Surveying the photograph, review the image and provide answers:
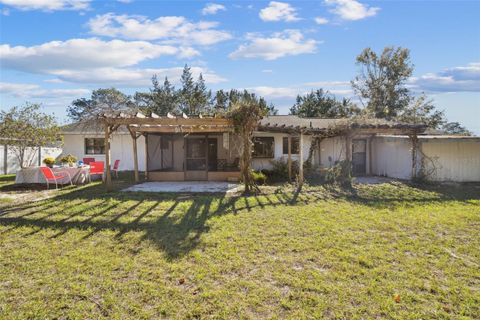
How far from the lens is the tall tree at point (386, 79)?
98.8 ft

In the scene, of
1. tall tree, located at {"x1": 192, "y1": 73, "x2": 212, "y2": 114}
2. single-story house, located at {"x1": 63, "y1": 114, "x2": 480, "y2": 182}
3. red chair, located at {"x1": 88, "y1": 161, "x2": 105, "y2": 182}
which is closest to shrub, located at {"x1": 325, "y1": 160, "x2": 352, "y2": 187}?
single-story house, located at {"x1": 63, "y1": 114, "x2": 480, "y2": 182}

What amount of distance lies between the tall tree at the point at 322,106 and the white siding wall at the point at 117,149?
22.2m

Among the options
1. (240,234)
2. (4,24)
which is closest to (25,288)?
(240,234)

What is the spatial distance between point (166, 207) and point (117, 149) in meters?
12.0

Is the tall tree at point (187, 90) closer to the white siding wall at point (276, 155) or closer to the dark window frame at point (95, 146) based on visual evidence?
the dark window frame at point (95, 146)

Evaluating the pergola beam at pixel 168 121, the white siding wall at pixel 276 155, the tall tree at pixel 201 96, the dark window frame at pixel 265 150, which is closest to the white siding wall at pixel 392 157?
the white siding wall at pixel 276 155

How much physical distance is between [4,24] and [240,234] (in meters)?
12.5

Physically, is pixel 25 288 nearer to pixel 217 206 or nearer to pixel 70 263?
pixel 70 263

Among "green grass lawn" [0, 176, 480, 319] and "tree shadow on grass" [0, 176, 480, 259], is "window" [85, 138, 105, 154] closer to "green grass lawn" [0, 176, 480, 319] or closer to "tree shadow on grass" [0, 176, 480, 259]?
"tree shadow on grass" [0, 176, 480, 259]

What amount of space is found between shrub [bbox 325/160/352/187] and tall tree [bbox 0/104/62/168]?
13.6m

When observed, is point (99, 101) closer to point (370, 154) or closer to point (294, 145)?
point (294, 145)

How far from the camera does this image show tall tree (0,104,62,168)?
1460 cm

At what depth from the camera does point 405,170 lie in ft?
46.0

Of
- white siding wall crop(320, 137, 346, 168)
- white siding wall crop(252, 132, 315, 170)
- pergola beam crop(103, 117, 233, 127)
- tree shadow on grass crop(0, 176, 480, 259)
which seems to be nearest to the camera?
tree shadow on grass crop(0, 176, 480, 259)
